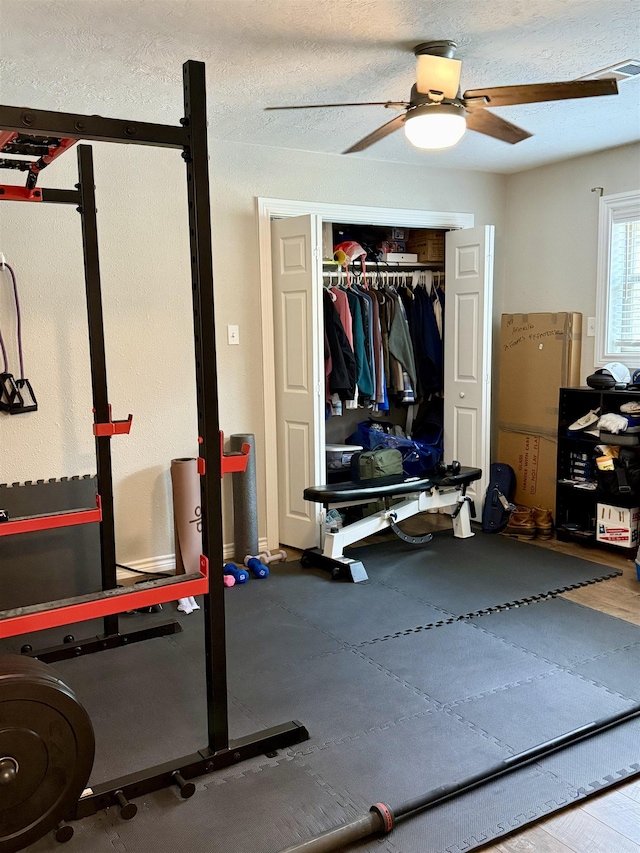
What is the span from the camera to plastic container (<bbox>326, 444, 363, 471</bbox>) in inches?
202

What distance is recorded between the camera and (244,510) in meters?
4.22

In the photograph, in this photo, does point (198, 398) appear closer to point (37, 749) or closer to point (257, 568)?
point (37, 749)

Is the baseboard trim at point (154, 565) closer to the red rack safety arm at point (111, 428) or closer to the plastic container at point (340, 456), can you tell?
the red rack safety arm at point (111, 428)

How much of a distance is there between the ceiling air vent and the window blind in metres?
1.52

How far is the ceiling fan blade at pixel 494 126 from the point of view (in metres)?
2.95

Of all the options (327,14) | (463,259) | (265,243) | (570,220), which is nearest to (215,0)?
(327,14)

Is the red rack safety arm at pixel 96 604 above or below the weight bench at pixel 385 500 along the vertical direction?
above

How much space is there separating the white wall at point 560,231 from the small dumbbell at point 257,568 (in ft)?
8.38

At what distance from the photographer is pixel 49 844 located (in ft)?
6.44

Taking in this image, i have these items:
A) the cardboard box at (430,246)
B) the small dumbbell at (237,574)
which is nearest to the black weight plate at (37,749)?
the small dumbbell at (237,574)

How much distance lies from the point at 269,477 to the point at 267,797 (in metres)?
2.49

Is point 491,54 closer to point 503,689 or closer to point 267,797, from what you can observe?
point 503,689

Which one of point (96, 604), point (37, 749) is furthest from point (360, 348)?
point (37, 749)

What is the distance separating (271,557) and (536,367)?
7.37ft
